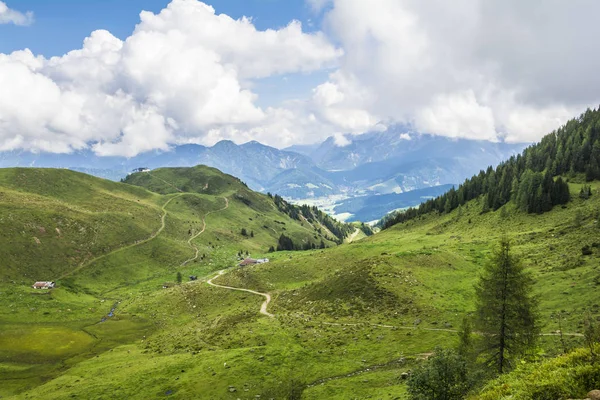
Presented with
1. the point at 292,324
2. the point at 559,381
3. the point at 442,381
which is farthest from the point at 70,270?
the point at 559,381

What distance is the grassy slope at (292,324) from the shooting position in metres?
43.1

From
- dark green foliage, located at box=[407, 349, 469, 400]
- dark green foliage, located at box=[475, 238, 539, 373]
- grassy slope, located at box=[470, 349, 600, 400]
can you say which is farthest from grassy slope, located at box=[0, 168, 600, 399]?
grassy slope, located at box=[470, 349, 600, 400]

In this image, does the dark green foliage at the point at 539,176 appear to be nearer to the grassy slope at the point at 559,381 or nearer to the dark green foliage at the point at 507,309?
the dark green foliage at the point at 507,309

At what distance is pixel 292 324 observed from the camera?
58.2 meters

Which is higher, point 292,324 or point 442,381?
point 442,381

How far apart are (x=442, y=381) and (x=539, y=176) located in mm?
119697

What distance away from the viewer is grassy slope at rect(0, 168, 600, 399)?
43.1 m

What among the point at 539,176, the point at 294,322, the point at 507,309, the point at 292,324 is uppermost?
the point at 539,176

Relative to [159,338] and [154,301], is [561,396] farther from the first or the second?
[154,301]

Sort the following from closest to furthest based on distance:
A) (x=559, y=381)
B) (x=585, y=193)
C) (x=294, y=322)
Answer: (x=559, y=381)
(x=294, y=322)
(x=585, y=193)

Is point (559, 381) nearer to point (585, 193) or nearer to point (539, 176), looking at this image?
point (585, 193)

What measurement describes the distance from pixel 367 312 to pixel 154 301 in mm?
66996

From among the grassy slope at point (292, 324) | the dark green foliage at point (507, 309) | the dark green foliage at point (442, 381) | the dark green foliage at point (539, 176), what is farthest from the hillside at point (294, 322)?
the dark green foliage at point (442, 381)

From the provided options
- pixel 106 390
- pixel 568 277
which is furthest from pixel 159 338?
pixel 568 277
